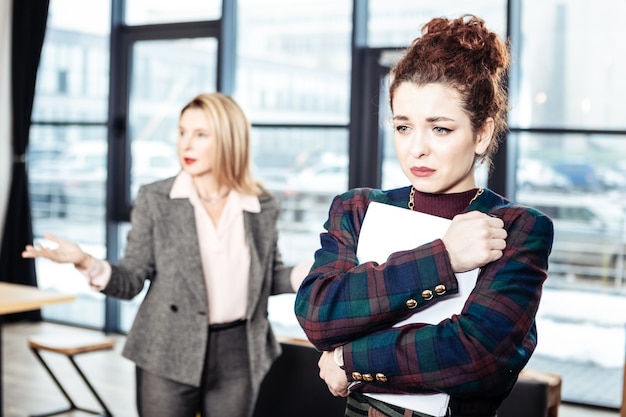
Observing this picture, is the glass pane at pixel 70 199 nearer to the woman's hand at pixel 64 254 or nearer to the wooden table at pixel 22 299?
the wooden table at pixel 22 299

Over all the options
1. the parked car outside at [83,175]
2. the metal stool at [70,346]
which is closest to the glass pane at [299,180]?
the parked car outside at [83,175]

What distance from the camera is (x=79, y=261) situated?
2.35 m

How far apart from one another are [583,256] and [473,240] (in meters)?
4.02

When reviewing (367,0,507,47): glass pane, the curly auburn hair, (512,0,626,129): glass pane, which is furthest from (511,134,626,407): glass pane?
the curly auburn hair

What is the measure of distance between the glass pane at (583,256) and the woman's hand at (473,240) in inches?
154

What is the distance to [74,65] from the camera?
22.7 feet

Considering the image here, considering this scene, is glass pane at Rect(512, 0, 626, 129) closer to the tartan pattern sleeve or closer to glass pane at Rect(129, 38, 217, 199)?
glass pane at Rect(129, 38, 217, 199)

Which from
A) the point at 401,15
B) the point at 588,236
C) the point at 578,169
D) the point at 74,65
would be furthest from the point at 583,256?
the point at 74,65

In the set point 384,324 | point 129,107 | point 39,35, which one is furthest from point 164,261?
point 39,35

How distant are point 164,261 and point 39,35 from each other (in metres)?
4.80

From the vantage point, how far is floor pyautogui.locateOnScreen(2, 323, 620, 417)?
4707 mm

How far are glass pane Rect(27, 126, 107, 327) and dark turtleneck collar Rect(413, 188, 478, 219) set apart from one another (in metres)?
5.64

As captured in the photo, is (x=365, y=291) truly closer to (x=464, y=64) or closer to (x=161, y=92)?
(x=464, y=64)

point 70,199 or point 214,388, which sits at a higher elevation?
point 70,199
